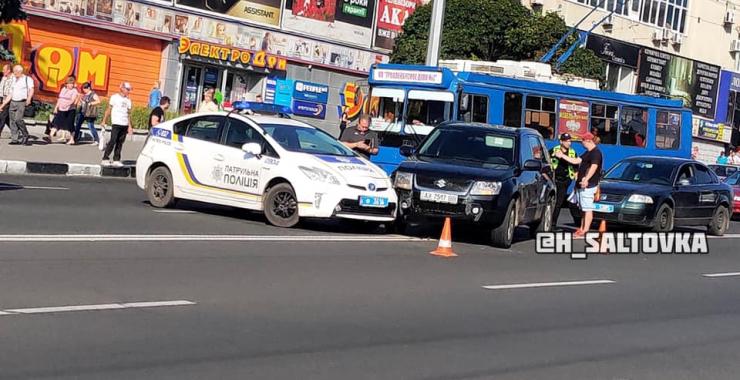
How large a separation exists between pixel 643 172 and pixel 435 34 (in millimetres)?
8651

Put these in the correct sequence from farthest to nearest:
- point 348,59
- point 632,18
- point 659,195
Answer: point 632,18 < point 348,59 < point 659,195

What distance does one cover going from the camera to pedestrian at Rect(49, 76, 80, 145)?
2606cm

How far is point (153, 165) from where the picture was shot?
54.0 feet

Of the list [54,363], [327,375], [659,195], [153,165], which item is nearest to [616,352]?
[327,375]

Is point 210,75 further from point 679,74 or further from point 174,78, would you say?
point 679,74

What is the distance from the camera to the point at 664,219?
66.8 feet

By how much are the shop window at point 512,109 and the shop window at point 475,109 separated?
80 cm

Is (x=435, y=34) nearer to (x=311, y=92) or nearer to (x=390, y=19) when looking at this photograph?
(x=311, y=92)

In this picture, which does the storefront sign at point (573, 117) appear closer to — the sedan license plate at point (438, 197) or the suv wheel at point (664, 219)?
the suv wheel at point (664, 219)

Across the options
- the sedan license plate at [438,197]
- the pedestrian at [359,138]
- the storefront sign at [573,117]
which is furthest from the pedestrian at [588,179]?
the storefront sign at [573,117]

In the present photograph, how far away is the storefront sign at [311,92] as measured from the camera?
4056cm

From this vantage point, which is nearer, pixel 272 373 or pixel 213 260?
pixel 272 373

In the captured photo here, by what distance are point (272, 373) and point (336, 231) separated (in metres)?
8.91

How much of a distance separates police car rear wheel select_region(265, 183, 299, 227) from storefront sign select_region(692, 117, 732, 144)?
46461 mm
